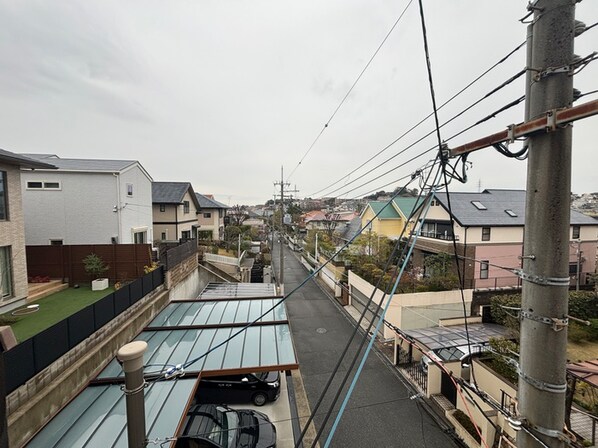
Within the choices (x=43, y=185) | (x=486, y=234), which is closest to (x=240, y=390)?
(x=43, y=185)

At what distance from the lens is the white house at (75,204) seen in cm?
1436

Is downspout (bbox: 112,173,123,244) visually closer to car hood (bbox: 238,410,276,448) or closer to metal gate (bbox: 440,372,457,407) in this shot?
car hood (bbox: 238,410,276,448)

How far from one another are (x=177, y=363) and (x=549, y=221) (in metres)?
7.36

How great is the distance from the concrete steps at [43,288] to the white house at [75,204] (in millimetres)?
3646

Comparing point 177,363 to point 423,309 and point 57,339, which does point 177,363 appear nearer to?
point 57,339

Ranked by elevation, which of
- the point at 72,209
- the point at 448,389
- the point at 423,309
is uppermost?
the point at 72,209

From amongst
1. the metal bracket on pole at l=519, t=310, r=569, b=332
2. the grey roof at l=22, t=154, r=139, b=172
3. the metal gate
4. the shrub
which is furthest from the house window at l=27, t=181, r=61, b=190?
the shrub

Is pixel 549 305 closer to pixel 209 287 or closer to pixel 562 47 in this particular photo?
pixel 562 47

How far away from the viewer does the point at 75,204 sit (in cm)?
1470

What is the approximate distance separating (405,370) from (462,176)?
986cm

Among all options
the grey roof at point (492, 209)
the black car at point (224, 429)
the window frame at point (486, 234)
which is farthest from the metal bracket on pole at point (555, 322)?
the window frame at point (486, 234)

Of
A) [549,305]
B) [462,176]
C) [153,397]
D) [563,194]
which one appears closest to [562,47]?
[563,194]

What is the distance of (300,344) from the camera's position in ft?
43.5

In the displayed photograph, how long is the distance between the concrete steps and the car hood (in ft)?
29.1
